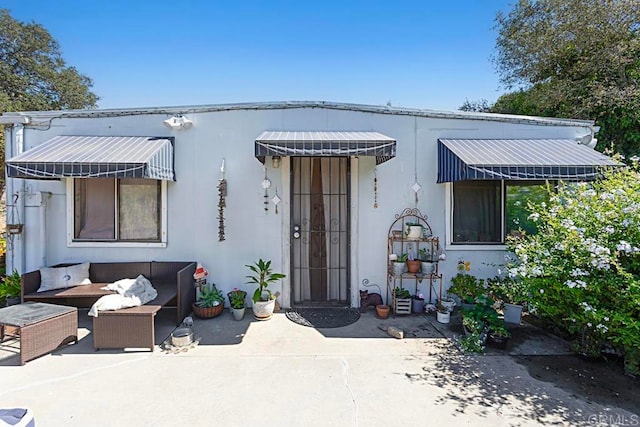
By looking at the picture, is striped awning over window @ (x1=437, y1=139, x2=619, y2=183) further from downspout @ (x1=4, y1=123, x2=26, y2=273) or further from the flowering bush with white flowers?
downspout @ (x1=4, y1=123, x2=26, y2=273)

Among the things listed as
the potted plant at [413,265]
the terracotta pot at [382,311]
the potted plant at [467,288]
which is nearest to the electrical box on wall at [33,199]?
the terracotta pot at [382,311]

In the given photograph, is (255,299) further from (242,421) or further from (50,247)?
(50,247)

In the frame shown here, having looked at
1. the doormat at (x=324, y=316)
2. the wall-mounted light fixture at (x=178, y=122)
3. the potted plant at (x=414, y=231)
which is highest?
the wall-mounted light fixture at (x=178, y=122)

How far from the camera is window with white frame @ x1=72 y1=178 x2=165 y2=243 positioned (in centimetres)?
629

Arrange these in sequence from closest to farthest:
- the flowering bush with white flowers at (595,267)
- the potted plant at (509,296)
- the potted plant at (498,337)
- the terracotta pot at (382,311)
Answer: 1. the flowering bush with white flowers at (595,267)
2. the potted plant at (498,337)
3. the potted plant at (509,296)
4. the terracotta pot at (382,311)

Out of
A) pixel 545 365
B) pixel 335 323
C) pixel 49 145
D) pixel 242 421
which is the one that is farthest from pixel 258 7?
pixel 545 365

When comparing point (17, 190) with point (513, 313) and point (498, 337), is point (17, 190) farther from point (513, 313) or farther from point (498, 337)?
A: point (513, 313)

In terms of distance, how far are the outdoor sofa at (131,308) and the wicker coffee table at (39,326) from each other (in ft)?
1.50

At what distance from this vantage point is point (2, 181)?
537 inches

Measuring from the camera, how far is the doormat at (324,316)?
5695 mm

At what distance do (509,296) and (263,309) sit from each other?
4.64 meters

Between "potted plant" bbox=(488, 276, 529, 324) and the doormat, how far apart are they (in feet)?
8.99

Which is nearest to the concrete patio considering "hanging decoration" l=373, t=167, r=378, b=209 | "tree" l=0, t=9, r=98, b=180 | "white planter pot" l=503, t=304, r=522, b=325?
"white planter pot" l=503, t=304, r=522, b=325

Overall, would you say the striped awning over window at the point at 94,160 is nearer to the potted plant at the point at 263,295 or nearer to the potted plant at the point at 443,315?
the potted plant at the point at 263,295
